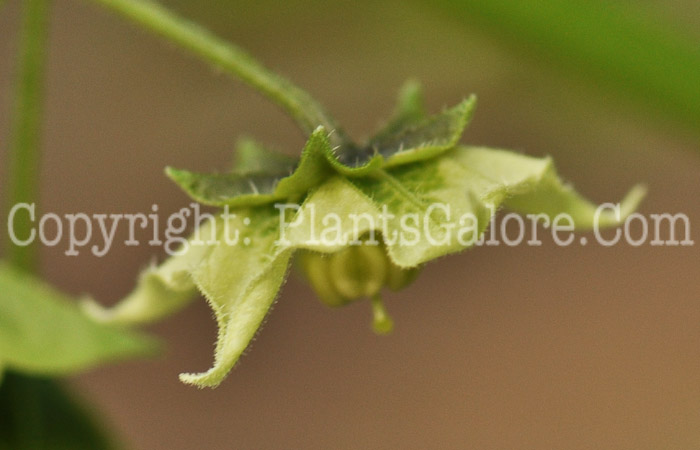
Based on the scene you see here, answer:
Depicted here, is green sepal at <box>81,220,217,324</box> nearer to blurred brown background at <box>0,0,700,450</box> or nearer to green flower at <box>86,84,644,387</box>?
green flower at <box>86,84,644,387</box>

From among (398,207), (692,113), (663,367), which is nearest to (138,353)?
(398,207)

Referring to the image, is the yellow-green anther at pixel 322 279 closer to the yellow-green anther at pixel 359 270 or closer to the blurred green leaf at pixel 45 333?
the yellow-green anther at pixel 359 270

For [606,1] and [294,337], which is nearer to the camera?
[606,1]

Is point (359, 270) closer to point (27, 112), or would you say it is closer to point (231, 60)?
point (231, 60)

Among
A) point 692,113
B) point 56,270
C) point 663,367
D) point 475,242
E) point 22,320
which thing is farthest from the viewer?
point 56,270

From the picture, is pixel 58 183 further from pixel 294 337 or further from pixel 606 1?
pixel 606 1

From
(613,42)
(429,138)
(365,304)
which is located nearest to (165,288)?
(429,138)
